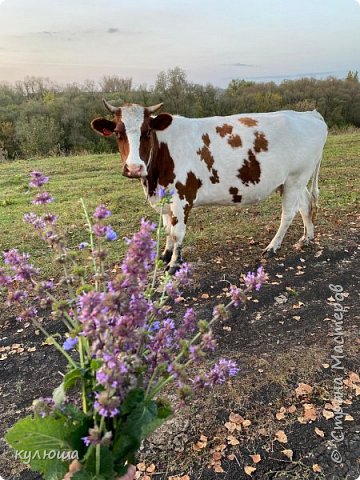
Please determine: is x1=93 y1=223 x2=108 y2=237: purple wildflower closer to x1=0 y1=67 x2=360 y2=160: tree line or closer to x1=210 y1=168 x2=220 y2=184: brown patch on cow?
x1=210 y1=168 x2=220 y2=184: brown patch on cow

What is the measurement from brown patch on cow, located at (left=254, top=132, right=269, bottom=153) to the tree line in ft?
37.0

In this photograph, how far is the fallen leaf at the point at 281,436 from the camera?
3.16 meters

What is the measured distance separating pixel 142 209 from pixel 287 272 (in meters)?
3.65

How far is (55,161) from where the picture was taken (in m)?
14.5

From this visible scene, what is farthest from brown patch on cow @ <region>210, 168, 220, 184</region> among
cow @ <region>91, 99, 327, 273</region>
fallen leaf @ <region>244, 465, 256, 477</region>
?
fallen leaf @ <region>244, 465, 256, 477</region>

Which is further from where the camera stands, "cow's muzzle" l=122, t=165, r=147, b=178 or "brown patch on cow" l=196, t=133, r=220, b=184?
"brown patch on cow" l=196, t=133, r=220, b=184

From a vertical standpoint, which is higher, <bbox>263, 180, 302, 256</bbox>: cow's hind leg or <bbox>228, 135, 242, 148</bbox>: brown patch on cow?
<bbox>228, 135, 242, 148</bbox>: brown patch on cow

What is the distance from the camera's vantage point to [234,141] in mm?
5887

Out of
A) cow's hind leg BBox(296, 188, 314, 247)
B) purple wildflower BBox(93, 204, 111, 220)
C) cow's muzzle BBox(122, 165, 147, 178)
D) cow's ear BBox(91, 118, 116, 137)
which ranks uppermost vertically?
purple wildflower BBox(93, 204, 111, 220)

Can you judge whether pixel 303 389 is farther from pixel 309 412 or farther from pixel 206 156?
pixel 206 156

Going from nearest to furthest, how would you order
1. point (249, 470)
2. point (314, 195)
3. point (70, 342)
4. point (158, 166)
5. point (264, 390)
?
point (70, 342) < point (249, 470) < point (264, 390) < point (158, 166) < point (314, 195)

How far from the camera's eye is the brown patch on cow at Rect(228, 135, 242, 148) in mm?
5879

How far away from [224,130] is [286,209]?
152 cm

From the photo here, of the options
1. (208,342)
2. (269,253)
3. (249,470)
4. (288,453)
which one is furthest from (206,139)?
(208,342)
